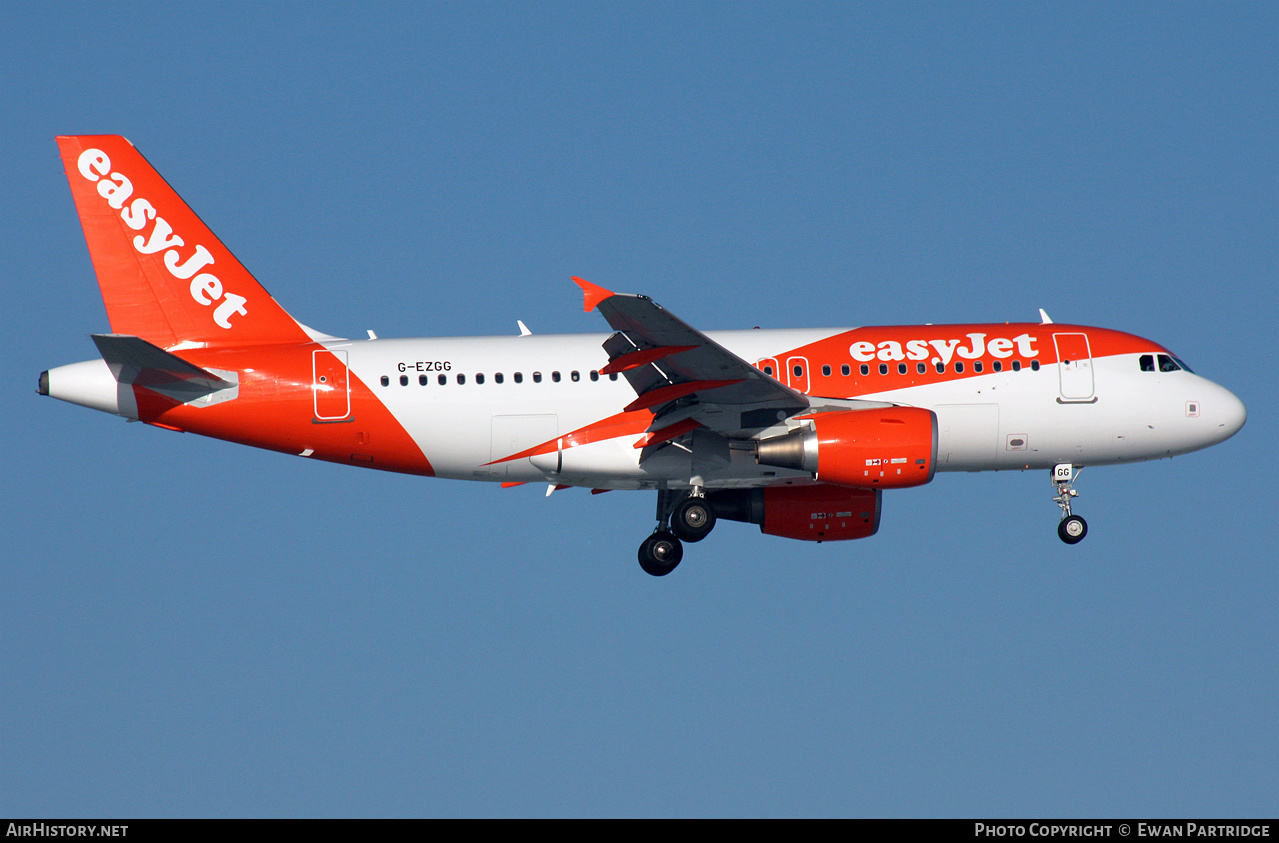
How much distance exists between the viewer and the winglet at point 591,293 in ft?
95.8

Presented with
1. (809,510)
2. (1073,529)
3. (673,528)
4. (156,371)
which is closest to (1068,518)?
(1073,529)

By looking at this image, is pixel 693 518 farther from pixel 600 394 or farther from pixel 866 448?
pixel 866 448

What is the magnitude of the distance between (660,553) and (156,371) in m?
12.8

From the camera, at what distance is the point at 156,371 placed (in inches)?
1342

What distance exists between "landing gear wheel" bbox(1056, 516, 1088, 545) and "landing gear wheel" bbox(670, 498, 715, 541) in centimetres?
875

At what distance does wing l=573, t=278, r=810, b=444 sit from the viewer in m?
31.3

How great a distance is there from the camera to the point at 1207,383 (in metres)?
37.4

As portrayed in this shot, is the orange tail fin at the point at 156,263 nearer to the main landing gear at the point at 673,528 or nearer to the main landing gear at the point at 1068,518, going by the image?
the main landing gear at the point at 673,528

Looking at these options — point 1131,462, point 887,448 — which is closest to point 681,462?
point 887,448

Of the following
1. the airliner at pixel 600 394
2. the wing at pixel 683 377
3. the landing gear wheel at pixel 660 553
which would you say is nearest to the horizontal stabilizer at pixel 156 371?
the airliner at pixel 600 394

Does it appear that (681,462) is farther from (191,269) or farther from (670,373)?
(191,269)

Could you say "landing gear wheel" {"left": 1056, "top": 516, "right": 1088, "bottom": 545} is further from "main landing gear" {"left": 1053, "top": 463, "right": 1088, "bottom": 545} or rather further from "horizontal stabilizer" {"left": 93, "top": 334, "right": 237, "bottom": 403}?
"horizontal stabilizer" {"left": 93, "top": 334, "right": 237, "bottom": 403}

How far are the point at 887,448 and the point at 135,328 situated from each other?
18050 millimetres

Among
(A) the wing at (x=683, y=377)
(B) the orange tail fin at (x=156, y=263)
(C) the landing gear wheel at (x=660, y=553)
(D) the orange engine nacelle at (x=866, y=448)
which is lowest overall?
(C) the landing gear wheel at (x=660, y=553)
